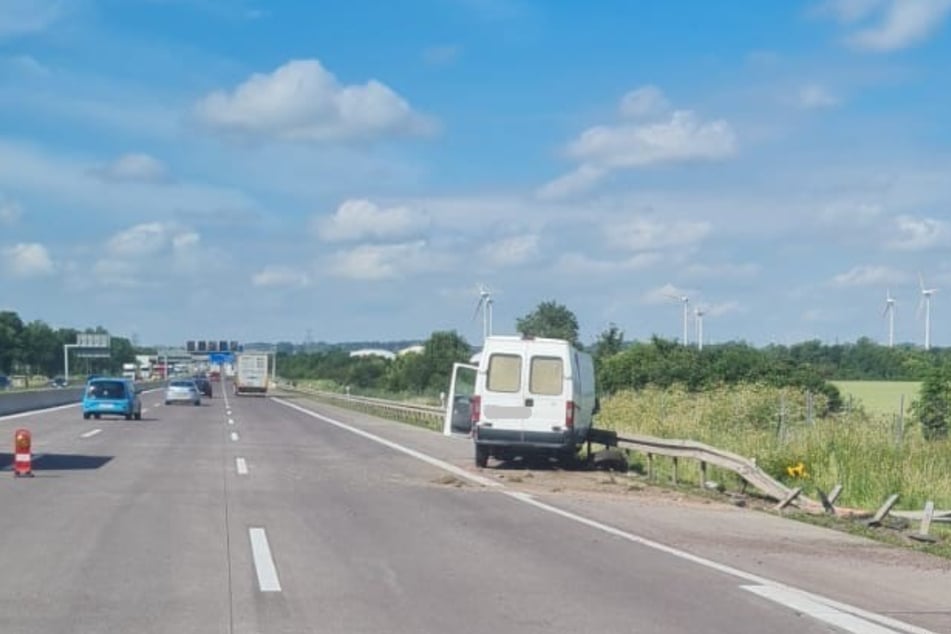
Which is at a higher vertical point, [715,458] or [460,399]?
[460,399]

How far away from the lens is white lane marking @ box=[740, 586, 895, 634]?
9477mm

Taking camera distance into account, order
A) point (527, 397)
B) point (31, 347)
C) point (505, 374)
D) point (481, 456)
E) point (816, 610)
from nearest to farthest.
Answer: point (816, 610) < point (527, 397) < point (505, 374) < point (481, 456) < point (31, 347)

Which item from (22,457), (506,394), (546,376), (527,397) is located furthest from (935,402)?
(22,457)

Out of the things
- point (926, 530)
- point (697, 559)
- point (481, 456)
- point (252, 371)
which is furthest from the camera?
point (252, 371)

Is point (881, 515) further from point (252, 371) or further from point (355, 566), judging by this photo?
point (252, 371)

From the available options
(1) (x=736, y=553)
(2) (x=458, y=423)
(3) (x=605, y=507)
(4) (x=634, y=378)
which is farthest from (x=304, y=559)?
(4) (x=634, y=378)

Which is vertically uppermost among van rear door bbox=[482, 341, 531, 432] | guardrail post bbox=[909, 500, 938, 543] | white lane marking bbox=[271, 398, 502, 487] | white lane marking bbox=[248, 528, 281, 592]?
van rear door bbox=[482, 341, 531, 432]

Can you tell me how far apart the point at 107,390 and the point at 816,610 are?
1557 inches

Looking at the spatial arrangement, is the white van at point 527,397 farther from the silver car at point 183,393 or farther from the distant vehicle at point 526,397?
the silver car at point 183,393

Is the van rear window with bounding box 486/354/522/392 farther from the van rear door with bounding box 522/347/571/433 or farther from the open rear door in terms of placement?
the open rear door

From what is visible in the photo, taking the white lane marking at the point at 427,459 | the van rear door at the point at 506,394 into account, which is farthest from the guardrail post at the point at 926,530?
the van rear door at the point at 506,394

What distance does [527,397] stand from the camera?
24.8 m

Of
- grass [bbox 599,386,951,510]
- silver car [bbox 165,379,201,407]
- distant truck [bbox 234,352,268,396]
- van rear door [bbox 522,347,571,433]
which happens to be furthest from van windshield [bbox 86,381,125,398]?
distant truck [bbox 234,352,268,396]

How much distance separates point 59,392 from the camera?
68.8m
